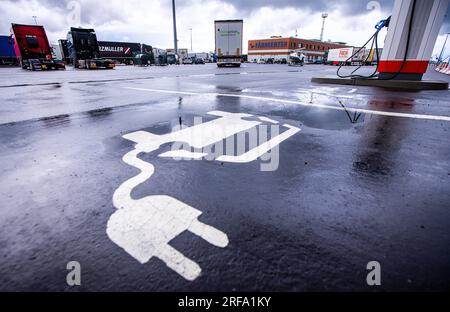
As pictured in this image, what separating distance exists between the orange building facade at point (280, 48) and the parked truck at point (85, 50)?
57.4 meters

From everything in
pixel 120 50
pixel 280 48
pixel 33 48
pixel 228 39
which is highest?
pixel 280 48

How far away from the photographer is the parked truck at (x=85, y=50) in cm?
2375

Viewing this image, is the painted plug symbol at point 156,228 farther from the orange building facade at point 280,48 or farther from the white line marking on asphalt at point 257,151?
the orange building facade at point 280,48

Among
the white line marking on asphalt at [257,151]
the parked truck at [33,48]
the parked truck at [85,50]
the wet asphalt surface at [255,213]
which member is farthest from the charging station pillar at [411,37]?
the parked truck at [33,48]

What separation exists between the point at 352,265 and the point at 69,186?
2052 millimetres

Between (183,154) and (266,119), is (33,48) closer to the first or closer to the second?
(266,119)

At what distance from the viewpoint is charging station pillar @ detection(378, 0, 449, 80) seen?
26.4ft

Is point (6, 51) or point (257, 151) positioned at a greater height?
point (6, 51)

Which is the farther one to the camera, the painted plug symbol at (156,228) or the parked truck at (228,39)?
the parked truck at (228,39)

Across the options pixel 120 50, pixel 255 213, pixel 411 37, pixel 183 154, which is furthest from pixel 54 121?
pixel 120 50

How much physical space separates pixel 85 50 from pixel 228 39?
51.0ft

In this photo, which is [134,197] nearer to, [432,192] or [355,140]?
[432,192]

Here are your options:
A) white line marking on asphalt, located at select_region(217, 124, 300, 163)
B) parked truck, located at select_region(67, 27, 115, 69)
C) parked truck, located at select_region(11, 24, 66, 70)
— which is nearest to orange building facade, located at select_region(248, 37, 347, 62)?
parked truck, located at select_region(67, 27, 115, 69)

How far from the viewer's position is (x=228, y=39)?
29.3 metres
